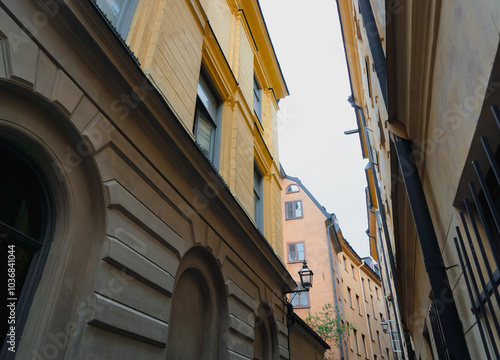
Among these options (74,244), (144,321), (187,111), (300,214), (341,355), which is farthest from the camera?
(300,214)

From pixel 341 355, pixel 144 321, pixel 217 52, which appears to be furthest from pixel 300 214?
pixel 144 321

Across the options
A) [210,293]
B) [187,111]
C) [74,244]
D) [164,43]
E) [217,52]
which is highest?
[217,52]

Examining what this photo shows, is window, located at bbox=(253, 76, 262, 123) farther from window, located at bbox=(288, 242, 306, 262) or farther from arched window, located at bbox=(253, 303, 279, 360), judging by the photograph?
window, located at bbox=(288, 242, 306, 262)

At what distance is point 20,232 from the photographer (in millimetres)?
3131

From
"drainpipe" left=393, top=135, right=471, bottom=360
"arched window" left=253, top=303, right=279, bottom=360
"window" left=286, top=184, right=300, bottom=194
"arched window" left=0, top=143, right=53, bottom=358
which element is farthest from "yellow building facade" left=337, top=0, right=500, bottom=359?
"window" left=286, top=184, right=300, bottom=194

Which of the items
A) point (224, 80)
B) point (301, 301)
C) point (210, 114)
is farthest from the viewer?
point (301, 301)

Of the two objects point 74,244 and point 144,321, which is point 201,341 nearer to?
point 144,321

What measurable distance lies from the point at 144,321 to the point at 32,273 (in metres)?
1.41

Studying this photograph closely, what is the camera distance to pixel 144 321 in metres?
4.13

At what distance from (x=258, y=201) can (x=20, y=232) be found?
29.1 feet

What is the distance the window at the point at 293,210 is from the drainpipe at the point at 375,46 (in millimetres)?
23625

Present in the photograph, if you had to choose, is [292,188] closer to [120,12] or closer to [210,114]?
[210,114]

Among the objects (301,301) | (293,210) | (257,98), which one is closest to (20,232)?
(257,98)

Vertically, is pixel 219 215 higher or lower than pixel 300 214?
lower
